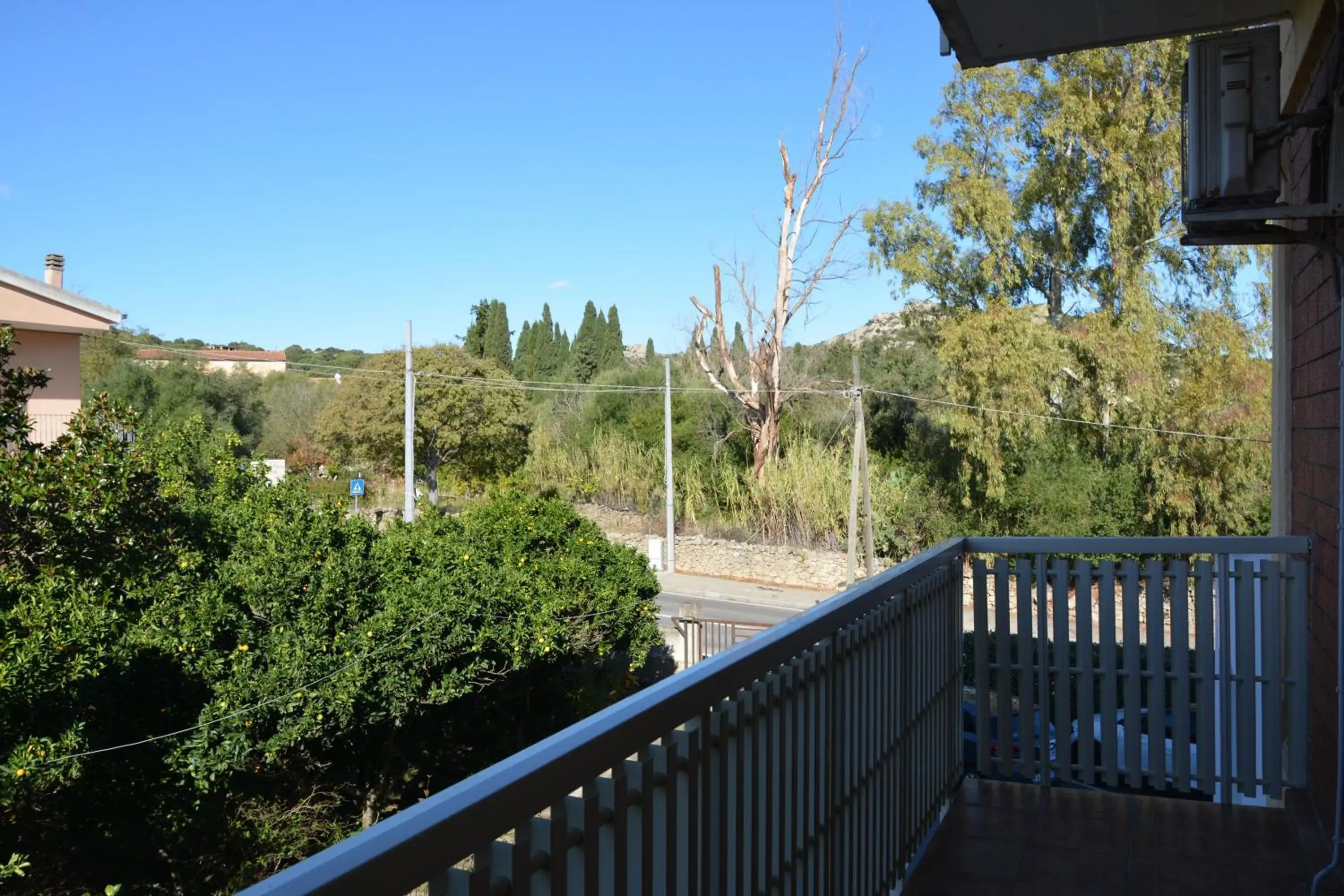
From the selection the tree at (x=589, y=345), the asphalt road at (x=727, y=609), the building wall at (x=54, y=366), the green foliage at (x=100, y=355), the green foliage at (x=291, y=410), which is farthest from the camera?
the tree at (x=589, y=345)

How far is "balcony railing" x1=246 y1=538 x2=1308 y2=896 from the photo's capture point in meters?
0.89

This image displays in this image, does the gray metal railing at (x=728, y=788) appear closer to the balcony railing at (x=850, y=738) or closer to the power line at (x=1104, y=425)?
the balcony railing at (x=850, y=738)

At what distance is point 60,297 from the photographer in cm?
1512

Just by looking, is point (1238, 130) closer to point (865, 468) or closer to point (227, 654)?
point (227, 654)

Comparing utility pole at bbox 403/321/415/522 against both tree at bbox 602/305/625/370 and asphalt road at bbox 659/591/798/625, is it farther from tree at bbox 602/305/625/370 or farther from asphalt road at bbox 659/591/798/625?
tree at bbox 602/305/625/370

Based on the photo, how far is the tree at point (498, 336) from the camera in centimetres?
4053

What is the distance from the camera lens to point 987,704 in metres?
3.35

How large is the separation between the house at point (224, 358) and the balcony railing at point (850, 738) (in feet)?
116

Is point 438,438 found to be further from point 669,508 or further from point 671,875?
point 671,875

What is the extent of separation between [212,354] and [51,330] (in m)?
31.9

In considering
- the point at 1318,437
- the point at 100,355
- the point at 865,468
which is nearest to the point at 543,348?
the point at 100,355

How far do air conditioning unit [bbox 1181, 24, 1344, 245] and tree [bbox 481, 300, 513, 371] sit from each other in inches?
1503

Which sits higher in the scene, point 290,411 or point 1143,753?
point 290,411

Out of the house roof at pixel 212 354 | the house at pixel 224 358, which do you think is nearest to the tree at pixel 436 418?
the house at pixel 224 358
